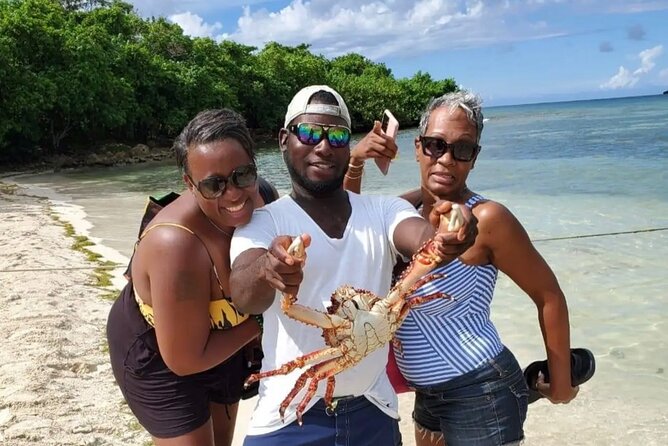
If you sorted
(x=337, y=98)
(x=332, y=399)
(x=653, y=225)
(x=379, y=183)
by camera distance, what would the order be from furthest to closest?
1. (x=379, y=183)
2. (x=653, y=225)
3. (x=337, y=98)
4. (x=332, y=399)

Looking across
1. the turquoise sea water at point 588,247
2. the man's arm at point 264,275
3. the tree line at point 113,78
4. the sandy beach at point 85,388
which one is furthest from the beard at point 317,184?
the tree line at point 113,78

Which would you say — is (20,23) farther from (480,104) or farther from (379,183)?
(480,104)

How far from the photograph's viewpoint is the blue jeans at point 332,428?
7.11 ft

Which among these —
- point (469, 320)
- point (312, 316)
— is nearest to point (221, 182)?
point (312, 316)

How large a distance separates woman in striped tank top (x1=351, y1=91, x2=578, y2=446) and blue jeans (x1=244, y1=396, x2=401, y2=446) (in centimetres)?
29

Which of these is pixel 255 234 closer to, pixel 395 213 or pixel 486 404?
pixel 395 213

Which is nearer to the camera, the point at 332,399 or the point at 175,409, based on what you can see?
the point at 332,399

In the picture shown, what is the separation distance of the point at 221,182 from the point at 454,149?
88 centimetres

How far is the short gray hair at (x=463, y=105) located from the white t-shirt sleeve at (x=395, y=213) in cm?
39

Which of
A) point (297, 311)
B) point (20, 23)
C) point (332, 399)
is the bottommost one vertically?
point (332, 399)

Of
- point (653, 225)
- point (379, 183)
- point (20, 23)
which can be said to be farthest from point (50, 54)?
→ point (653, 225)

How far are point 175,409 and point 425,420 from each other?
3.28 ft

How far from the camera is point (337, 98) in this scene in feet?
7.56

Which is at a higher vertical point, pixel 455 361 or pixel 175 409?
pixel 455 361
